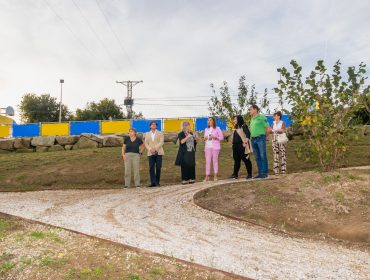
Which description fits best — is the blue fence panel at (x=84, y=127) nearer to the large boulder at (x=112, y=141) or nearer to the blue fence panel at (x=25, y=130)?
the blue fence panel at (x=25, y=130)

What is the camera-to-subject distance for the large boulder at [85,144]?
19.6 metres

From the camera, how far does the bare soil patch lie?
5.46m

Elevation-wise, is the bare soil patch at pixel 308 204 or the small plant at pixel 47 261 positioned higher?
the bare soil patch at pixel 308 204

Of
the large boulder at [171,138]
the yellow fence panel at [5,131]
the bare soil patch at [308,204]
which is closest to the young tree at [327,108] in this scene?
the bare soil patch at [308,204]

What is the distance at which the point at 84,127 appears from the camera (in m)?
23.1

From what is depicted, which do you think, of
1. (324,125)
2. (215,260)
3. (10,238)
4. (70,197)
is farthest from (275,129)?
(10,238)

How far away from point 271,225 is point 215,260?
1.95 meters

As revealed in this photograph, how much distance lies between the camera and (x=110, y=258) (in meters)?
4.25

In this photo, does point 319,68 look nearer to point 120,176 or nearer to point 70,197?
point 70,197

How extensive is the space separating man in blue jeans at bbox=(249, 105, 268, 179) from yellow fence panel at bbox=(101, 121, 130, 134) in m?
14.2

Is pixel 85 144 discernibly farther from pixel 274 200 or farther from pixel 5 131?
pixel 274 200

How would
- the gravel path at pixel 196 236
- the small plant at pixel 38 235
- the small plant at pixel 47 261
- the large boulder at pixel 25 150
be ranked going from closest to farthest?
1. the gravel path at pixel 196 236
2. the small plant at pixel 47 261
3. the small plant at pixel 38 235
4. the large boulder at pixel 25 150

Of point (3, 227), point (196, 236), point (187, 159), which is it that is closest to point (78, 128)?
point (187, 159)

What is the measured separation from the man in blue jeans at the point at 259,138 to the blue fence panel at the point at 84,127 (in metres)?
15.3
